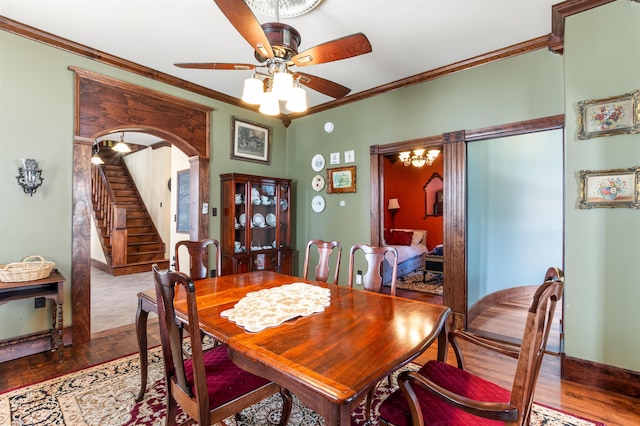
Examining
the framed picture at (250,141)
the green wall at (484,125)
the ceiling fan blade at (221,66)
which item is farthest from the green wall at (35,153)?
the ceiling fan blade at (221,66)

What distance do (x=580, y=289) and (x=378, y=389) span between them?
1694 millimetres

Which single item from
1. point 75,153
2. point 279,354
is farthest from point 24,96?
point 279,354

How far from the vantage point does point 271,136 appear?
15.6ft

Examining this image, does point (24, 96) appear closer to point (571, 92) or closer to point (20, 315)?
point (20, 315)

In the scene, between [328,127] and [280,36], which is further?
[328,127]

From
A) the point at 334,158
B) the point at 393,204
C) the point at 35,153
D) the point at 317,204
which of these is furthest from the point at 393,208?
the point at 35,153

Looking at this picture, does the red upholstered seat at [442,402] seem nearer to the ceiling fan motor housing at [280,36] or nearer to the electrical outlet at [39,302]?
the ceiling fan motor housing at [280,36]

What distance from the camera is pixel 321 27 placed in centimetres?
258

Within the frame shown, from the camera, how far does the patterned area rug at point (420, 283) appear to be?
4766 millimetres

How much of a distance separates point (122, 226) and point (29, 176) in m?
4.01

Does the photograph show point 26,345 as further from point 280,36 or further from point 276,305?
point 280,36

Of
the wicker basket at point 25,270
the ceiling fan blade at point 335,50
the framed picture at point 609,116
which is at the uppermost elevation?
the ceiling fan blade at point 335,50

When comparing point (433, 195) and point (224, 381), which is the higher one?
point (433, 195)

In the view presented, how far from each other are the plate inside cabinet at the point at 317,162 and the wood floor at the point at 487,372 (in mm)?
2773
